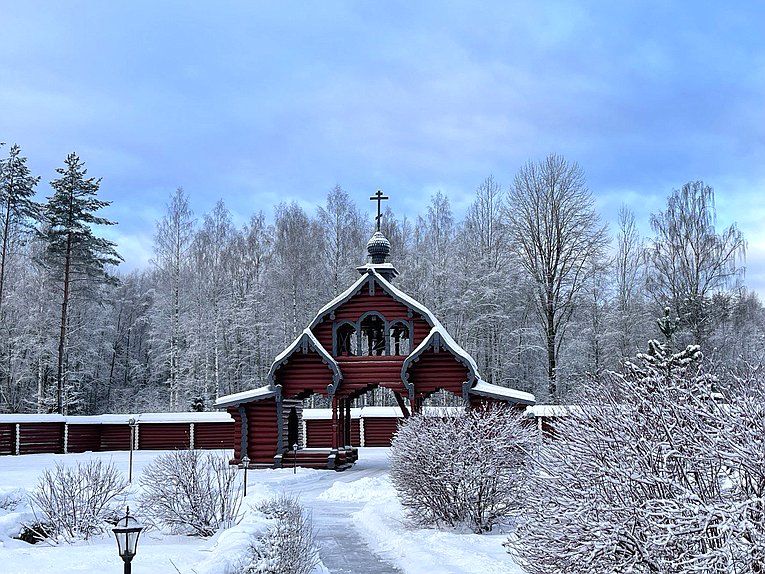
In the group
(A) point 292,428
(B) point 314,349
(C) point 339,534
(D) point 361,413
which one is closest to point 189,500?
(C) point 339,534

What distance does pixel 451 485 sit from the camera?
12.6 metres

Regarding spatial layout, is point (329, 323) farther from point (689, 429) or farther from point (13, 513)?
point (689, 429)

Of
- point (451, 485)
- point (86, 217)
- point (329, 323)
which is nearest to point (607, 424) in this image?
point (451, 485)

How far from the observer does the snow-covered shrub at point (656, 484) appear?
5285mm

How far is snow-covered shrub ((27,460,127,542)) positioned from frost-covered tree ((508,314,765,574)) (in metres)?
7.70

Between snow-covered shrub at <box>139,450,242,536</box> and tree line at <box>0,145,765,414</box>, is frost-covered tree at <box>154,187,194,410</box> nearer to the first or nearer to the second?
tree line at <box>0,145,765,414</box>

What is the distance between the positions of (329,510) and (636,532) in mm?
12591

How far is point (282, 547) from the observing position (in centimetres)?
816

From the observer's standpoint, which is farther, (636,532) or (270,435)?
(270,435)

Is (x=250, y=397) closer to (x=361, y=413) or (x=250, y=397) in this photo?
(x=250, y=397)

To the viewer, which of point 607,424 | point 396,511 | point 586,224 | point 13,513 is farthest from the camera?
point 586,224

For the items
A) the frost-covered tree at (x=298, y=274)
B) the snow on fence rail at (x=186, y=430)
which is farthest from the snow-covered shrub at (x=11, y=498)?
the frost-covered tree at (x=298, y=274)

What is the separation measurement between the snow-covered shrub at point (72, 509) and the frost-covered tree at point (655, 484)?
770 centimetres

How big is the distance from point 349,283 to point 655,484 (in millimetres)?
36594
